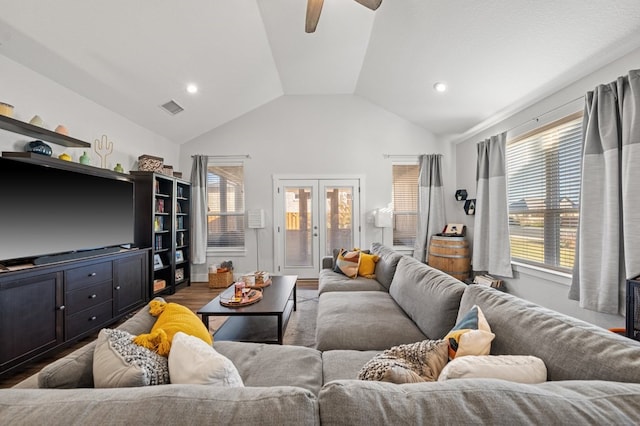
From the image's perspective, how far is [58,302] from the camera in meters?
2.27

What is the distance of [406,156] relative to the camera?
4848 millimetres

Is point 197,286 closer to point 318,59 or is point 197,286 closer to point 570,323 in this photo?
point 318,59

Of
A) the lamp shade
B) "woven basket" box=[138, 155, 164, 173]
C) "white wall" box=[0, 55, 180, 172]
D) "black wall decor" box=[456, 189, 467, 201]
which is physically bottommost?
the lamp shade

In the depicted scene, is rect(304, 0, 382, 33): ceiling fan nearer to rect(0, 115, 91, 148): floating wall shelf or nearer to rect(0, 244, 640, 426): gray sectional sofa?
rect(0, 244, 640, 426): gray sectional sofa

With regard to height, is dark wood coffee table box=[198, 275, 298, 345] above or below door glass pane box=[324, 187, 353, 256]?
below

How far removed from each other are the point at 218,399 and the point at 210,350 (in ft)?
1.30

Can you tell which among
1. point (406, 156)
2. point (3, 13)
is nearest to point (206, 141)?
point (3, 13)

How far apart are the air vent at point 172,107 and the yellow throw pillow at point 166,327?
3.19 m

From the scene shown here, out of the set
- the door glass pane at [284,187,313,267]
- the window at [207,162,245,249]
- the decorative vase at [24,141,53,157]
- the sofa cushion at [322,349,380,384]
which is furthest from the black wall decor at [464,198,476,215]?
the decorative vase at [24,141,53,157]

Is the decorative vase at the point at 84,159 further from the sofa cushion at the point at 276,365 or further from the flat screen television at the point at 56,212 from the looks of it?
the sofa cushion at the point at 276,365

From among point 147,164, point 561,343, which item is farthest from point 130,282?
point 561,343

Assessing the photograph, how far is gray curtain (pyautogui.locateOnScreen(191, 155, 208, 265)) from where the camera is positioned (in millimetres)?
4641

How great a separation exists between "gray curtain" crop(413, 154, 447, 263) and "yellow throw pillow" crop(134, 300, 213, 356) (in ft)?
13.4

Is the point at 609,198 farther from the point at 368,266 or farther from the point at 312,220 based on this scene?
the point at 312,220
